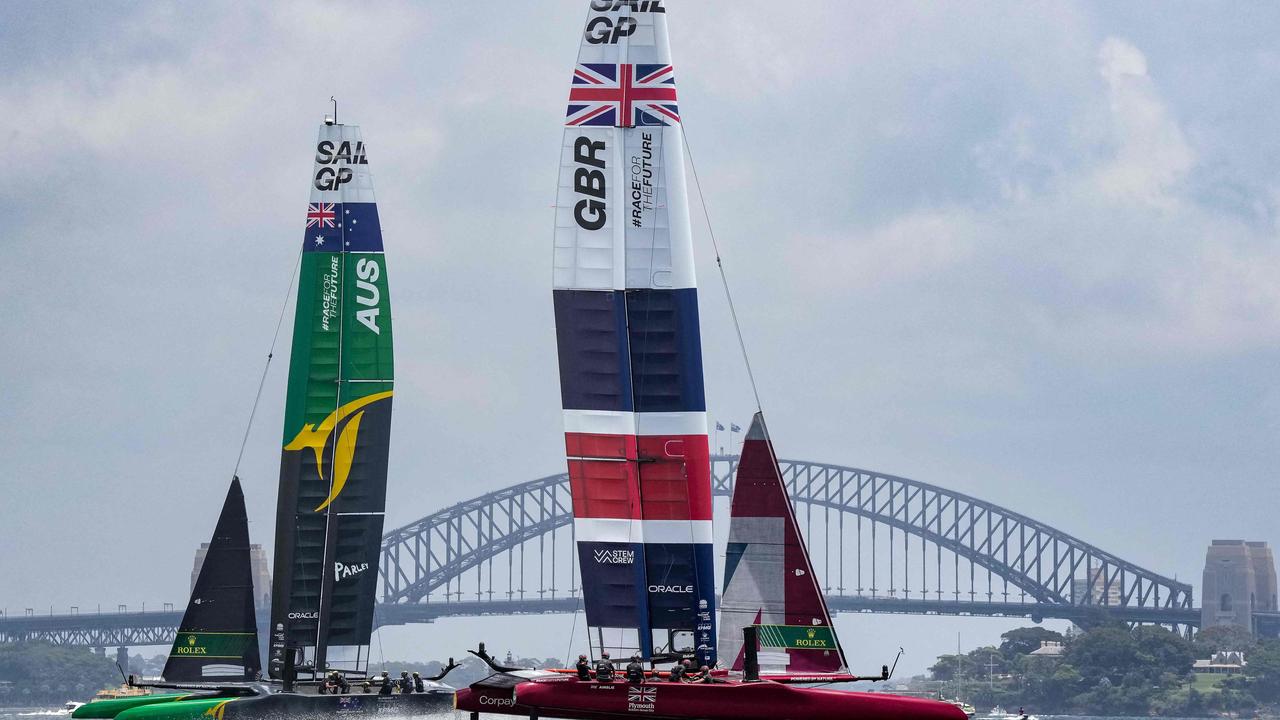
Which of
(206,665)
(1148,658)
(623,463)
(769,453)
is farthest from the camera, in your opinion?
(1148,658)

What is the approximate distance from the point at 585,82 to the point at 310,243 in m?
6.28

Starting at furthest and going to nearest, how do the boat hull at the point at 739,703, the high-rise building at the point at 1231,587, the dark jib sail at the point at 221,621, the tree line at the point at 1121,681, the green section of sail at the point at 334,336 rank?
1. the high-rise building at the point at 1231,587
2. the tree line at the point at 1121,681
3. the green section of sail at the point at 334,336
4. the dark jib sail at the point at 221,621
5. the boat hull at the point at 739,703

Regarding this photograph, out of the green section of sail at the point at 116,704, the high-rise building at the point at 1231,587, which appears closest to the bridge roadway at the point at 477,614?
the high-rise building at the point at 1231,587

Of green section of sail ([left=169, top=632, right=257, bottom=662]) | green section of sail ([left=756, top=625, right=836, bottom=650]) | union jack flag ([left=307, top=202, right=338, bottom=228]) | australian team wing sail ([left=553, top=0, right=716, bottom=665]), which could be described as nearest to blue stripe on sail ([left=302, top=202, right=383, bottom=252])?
union jack flag ([left=307, top=202, right=338, bottom=228])

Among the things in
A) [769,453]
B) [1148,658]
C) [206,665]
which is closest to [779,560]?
[769,453]

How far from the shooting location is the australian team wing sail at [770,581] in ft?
69.5

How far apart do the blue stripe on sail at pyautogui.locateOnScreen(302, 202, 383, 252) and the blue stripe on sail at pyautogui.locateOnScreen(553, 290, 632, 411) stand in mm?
5782

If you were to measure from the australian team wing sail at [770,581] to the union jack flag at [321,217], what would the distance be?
6.83 m

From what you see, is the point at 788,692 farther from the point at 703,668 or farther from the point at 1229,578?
the point at 1229,578

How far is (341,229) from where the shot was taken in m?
26.0

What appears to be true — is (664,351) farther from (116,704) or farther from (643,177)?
(116,704)

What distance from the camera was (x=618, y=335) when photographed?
20.9 meters

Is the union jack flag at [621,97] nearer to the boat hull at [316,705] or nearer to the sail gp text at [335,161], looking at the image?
the sail gp text at [335,161]

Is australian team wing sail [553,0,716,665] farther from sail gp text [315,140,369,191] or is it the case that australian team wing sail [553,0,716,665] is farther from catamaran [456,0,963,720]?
sail gp text [315,140,369,191]
